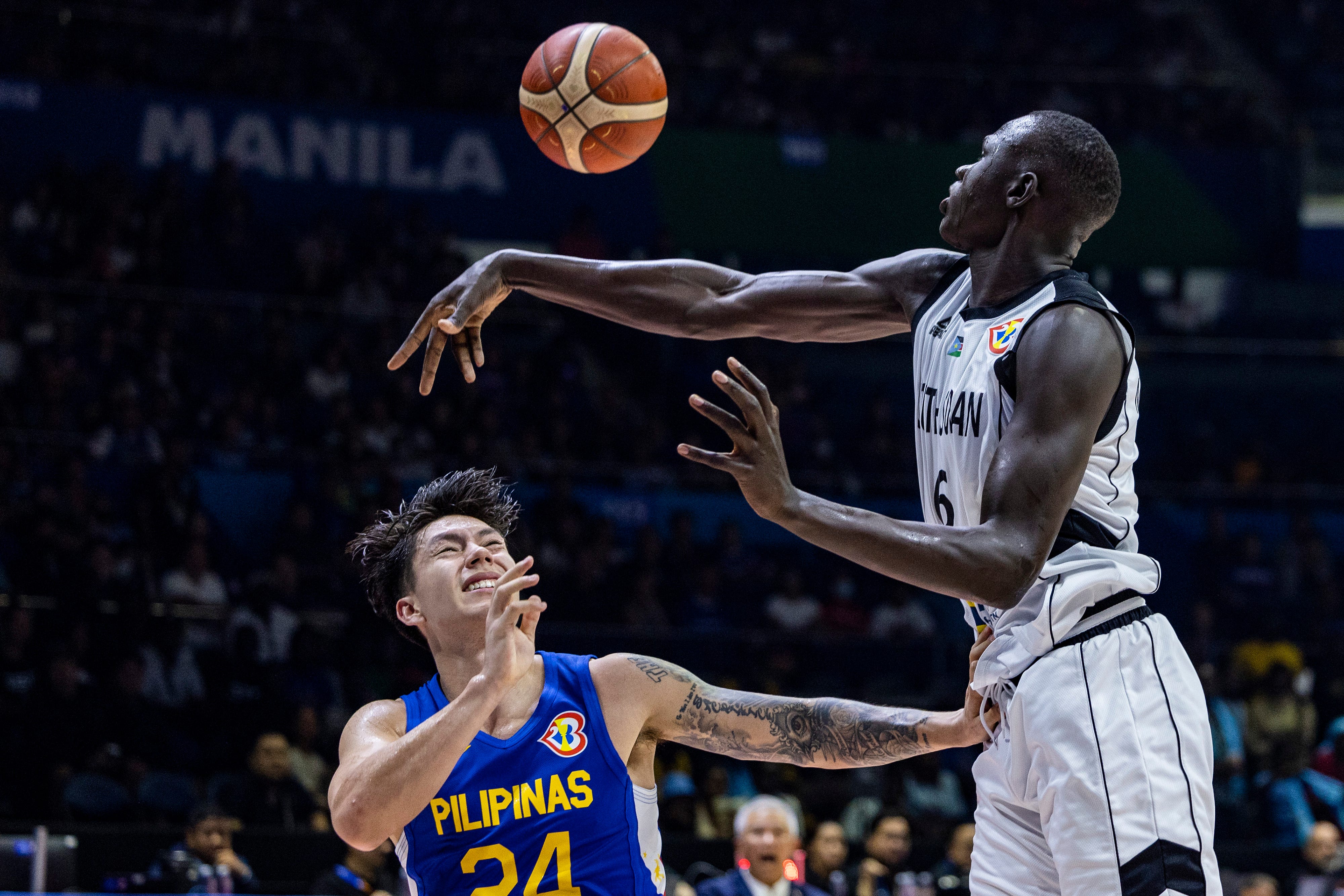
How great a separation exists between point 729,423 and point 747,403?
0.18 ft

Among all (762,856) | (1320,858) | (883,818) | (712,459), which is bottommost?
(1320,858)

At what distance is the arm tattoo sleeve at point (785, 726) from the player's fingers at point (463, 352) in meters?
0.96

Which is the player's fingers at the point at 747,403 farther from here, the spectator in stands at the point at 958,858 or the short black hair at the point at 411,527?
the spectator in stands at the point at 958,858

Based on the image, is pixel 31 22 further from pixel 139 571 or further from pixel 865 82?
pixel 865 82

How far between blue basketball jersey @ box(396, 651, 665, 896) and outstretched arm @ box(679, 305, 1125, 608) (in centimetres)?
122

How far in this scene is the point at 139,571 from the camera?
11.4m

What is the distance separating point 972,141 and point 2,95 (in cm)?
1039

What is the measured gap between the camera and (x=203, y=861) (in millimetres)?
8750

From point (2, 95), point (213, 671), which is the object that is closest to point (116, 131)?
point (2, 95)

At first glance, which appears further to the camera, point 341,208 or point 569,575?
point 341,208

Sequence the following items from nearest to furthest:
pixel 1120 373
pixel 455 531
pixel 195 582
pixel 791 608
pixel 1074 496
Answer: pixel 1074 496, pixel 1120 373, pixel 455 531, pixel 195 582, pixel 791 608

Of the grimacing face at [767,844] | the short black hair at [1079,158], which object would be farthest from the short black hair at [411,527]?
the grimacing face at [767,844]

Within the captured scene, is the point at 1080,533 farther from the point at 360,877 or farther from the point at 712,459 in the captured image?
the point at 360,877

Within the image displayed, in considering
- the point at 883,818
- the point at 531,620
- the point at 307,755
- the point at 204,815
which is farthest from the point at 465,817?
the point at 307,755
